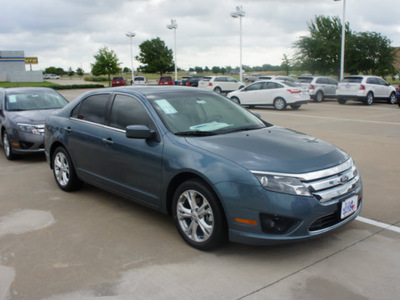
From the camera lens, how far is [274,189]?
136 inches

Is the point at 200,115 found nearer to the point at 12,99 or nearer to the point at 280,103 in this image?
the point at 12,99

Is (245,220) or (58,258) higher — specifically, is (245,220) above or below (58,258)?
above

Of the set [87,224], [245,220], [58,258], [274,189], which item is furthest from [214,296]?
[87,224]

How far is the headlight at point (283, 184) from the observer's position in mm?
3467

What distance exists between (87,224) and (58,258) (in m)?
0.90

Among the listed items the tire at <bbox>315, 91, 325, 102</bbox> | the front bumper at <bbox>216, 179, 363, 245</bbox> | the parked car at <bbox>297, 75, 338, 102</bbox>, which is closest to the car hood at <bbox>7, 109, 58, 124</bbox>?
the front bumper at <bbox>216, 179, 363, 245</bbox>

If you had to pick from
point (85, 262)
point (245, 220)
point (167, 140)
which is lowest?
point (85, 262)

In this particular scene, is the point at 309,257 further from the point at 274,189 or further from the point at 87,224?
the point at 87,224

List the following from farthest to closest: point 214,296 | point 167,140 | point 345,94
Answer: point 345,94 < point 167,140 < point 214,296

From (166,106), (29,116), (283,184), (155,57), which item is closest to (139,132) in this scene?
(166,106)

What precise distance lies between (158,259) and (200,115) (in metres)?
1.74

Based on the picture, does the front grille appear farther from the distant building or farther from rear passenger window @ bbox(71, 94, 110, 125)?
the distant building

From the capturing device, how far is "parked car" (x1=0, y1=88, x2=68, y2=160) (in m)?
8.05

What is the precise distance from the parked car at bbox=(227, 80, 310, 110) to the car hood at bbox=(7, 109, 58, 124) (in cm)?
1363
